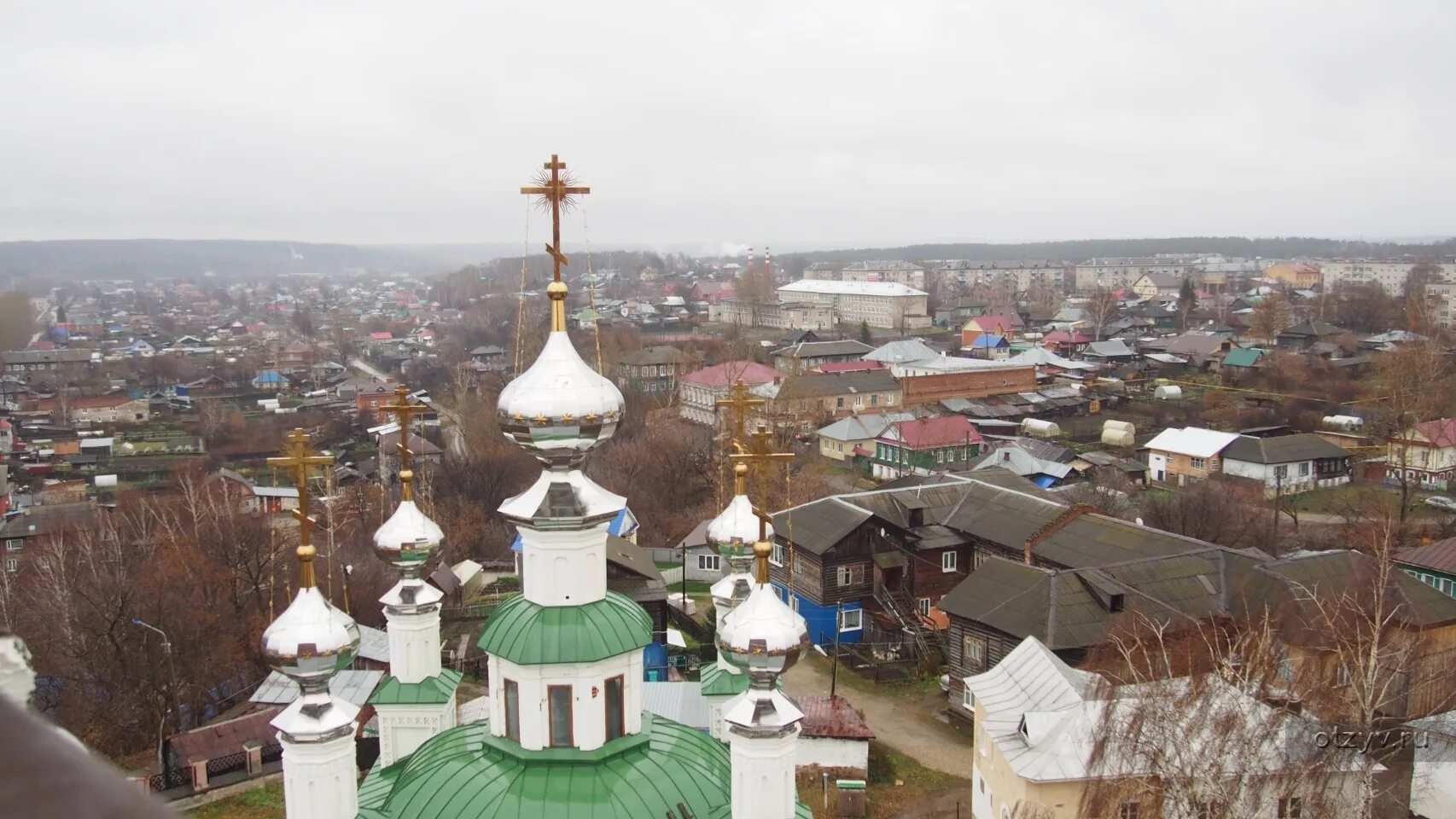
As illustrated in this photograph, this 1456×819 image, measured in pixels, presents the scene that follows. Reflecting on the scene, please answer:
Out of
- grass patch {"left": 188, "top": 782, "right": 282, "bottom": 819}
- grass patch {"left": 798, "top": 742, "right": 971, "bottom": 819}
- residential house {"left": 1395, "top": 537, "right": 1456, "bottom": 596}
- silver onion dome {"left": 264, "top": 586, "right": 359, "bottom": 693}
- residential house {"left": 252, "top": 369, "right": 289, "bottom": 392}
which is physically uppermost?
silver onion dome {"left": 264, "top": 586, "right": 359, "bottom": 693}

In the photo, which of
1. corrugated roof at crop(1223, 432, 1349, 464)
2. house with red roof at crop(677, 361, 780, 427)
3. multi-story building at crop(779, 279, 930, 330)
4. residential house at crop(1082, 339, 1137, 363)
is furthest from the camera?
multi-story building at crop(779, 279, 930, 330)

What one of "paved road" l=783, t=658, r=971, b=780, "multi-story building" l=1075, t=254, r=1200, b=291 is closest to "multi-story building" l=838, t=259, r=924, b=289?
"multi-story building" l=1075, t=254, r=1200, b=291

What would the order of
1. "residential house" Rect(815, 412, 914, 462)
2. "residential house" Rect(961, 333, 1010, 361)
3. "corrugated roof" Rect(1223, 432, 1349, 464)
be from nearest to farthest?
"corrugated roof" Rect(1223, 432, 1349, 464), "residential house" Rect(815, 412, 914, 462), "residential house" Rect(961, 333, 1010, 361)

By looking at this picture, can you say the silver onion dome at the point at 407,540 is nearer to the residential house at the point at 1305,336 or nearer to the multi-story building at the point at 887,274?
the residential house at the point at 1305,336

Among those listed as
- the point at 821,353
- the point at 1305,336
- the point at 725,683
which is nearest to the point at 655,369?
the point at 821,353

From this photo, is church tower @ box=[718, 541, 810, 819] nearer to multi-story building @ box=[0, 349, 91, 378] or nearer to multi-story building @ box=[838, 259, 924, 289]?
multi-story building @ box=[0, 349, 91, 378]

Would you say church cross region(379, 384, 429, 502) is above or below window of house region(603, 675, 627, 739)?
above
